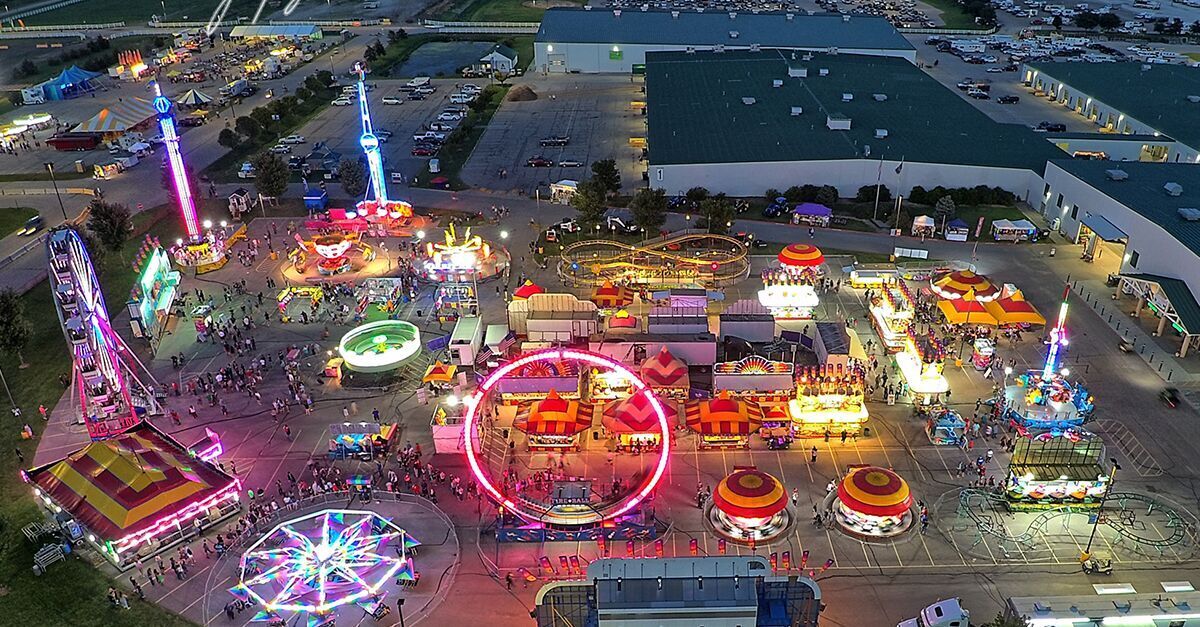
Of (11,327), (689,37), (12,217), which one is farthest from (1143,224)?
(12,217)

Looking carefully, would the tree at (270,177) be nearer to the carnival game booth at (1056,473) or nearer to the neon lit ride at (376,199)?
the neon lit ride at (376,199)

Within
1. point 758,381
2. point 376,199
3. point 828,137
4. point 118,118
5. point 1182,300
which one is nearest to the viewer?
point 758,381

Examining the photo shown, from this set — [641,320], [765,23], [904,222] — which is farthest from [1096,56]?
[641,320]

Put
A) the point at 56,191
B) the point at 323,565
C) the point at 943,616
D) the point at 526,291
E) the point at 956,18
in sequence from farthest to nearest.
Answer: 1. the point at 956,18
2. the point at 56,191
3. the point at 526,291
4. the point at 323,565
5. the point at 943,616

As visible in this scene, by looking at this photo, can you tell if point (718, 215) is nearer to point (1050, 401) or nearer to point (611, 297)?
point (611, 297)

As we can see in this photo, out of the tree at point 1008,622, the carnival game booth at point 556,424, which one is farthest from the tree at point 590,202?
the tree at point 1008,622

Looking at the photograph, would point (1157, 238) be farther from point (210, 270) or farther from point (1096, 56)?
point (1096, 56)
